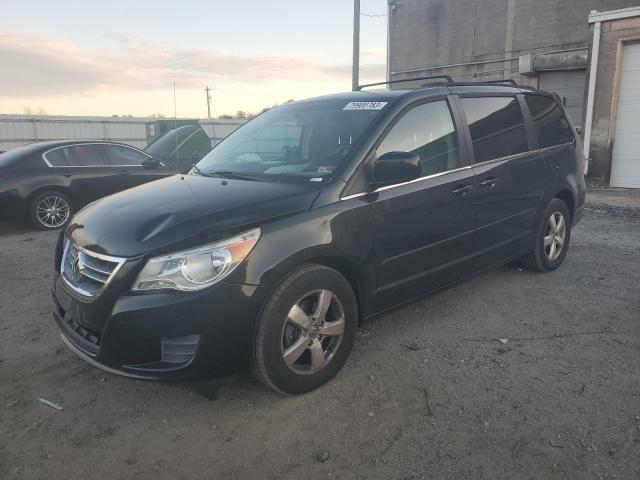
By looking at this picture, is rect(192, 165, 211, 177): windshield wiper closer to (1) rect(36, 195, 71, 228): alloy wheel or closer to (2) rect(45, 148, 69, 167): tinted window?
(1) rect(36, 195, 71, 228): alloy wheel

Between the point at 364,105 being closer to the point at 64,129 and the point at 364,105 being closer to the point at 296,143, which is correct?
the point at 296,143

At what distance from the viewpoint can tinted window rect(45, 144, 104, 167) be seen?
8.40 meters

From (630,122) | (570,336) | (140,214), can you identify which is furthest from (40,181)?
(630,122)

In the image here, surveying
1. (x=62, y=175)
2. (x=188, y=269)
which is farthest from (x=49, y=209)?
(x=188, y=269)

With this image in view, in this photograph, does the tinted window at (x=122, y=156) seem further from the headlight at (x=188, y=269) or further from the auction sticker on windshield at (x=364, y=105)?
the headlight at (x=188, y=269)

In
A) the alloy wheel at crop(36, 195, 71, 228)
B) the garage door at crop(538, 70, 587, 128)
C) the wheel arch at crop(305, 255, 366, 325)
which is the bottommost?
the alloy wheel at crop(36, 195, 71, 228)

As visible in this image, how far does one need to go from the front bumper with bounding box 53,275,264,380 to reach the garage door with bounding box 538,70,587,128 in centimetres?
1693

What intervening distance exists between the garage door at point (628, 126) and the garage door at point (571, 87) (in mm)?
5645

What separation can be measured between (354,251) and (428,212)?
A: 0.79 m

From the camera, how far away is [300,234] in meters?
2.90

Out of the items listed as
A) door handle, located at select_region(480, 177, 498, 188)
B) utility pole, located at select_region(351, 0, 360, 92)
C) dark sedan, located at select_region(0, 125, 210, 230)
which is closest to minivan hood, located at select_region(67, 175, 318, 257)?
door handle, located at select_region(480, 177, 498, 188)

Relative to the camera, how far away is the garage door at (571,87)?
16.9 m

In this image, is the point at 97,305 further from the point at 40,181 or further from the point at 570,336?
the point at 40,181

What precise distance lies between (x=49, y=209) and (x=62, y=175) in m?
0.58
